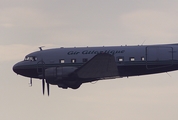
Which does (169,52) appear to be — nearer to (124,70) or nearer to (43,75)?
(124,70)

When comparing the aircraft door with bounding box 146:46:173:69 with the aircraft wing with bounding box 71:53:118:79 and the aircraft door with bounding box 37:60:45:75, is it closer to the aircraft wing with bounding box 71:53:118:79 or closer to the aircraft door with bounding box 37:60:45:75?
the aircraft wing with bounding box 71:53:118:79

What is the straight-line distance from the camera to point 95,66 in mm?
63969

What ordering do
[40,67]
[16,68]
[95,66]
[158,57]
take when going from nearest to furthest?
[95,66]
[158,57]
[40,67]
[16,68]

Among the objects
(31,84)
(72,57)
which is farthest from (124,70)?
(31,84)

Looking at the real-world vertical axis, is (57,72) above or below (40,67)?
below

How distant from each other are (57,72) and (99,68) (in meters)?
5.11

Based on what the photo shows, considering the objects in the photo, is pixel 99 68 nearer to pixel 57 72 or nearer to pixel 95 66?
pixel 95 66

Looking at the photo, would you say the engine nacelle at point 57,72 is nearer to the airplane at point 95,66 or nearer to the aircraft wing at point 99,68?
the airplane at point 95,66

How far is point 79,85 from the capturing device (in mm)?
68438

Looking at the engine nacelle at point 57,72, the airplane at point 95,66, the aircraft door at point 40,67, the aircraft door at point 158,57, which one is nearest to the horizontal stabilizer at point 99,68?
the airplane at point 95,66

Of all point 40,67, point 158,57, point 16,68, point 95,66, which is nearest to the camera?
point 95,66

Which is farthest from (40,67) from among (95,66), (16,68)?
(95,66)

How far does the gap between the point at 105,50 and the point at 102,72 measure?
4545mm

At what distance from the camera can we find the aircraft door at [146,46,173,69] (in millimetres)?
66938
